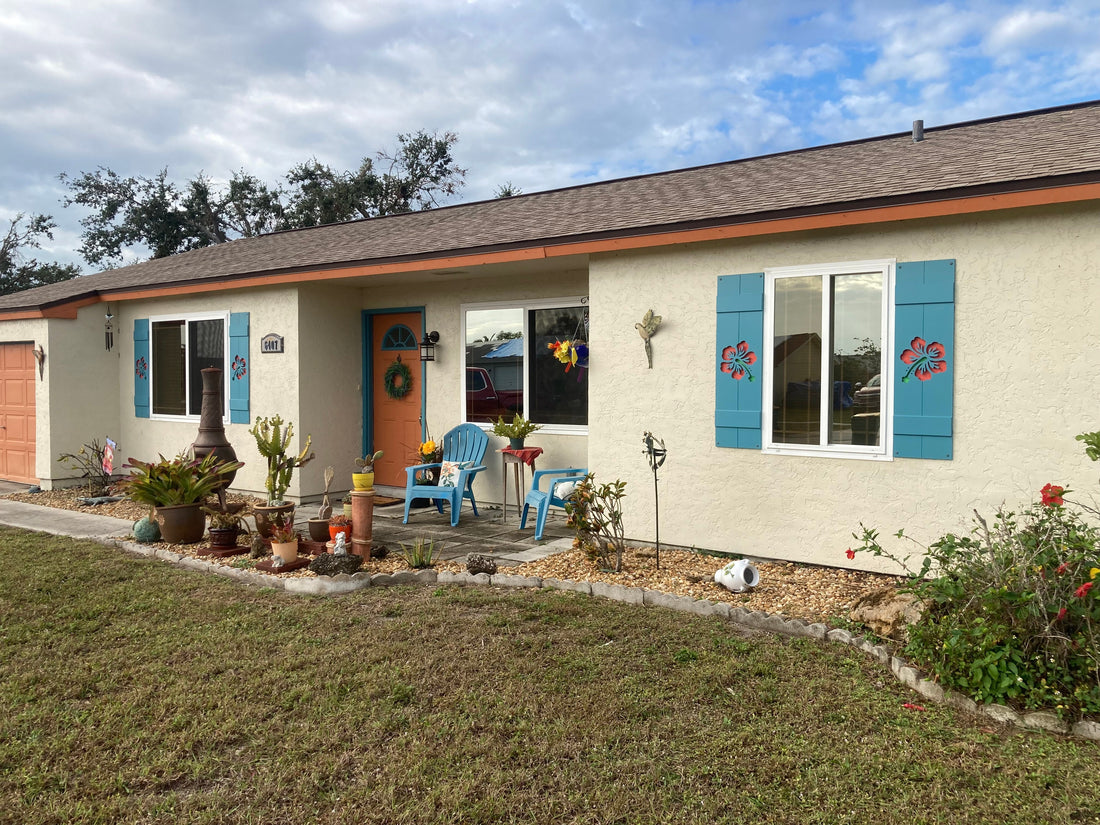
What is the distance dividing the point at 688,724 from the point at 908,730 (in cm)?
84

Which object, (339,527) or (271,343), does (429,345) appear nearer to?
(271,343)

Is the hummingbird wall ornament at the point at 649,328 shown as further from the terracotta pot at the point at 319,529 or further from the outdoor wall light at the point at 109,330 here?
the outdoor wall light at the point at 109,330

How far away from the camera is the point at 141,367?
33.3 ft

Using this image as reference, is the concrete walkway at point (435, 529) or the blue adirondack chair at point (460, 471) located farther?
the blue adirondack chair at point (460, 471)

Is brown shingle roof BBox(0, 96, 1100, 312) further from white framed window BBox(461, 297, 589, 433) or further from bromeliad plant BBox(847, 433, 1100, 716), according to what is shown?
bromeliad plant BBox(847, 433, 1100, 716)

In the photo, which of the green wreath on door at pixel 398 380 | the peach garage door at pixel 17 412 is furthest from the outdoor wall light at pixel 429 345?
the peach garage door at pixel 17 412

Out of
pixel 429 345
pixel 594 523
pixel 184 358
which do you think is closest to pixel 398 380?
pixel 429 345

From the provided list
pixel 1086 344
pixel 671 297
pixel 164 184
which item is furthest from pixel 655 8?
pixel 164 184

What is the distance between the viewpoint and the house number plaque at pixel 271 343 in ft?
28.5

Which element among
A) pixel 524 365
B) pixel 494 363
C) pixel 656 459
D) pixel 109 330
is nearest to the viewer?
pixel 656 459

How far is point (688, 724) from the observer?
10.1ft

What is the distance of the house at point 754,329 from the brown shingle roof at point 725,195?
0.03 metres

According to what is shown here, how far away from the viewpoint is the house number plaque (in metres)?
8.70

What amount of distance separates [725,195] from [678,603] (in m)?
3.46
